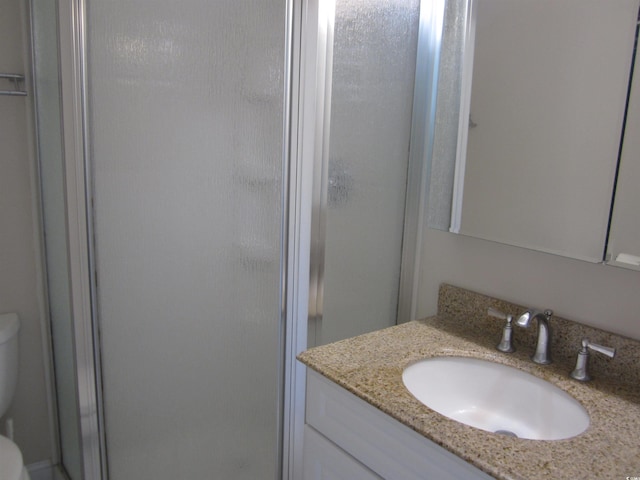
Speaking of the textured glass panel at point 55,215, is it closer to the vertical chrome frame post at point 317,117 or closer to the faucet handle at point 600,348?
the vertical chrome frame post at point 317,117

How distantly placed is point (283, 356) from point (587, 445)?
2.37ft

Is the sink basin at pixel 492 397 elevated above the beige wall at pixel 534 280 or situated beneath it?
situated beneath

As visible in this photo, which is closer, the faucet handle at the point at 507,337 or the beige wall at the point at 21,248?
the faucet handle at the point at 507,337

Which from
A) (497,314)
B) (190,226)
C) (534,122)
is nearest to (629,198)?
(534,122)

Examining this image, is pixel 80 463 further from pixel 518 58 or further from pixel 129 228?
pixel 518 58

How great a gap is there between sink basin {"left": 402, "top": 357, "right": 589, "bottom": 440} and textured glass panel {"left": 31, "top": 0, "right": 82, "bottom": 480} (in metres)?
1.18

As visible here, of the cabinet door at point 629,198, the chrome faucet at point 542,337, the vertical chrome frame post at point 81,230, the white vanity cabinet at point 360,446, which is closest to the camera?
the white vanity cabinet at point 360,446

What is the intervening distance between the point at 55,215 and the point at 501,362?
1.53 metres

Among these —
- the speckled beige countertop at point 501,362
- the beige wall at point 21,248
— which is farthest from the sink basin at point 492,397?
the beige wall at point 21,248

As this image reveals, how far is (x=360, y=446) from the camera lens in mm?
1060

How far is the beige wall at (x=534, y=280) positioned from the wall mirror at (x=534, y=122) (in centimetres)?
5

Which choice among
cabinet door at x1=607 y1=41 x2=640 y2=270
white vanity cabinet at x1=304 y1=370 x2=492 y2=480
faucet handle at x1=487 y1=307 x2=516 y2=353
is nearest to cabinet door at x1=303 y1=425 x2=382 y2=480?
white vanity cabinet at x1=304 y1=370 x2=492 y2=480

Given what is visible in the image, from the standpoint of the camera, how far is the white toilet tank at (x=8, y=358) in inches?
70.8

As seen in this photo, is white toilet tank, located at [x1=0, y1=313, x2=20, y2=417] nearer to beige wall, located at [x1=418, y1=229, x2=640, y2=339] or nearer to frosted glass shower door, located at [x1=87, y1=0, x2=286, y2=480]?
frosted glass shower door, located at [x1=87, y1=0, x2=286, y2=480]
